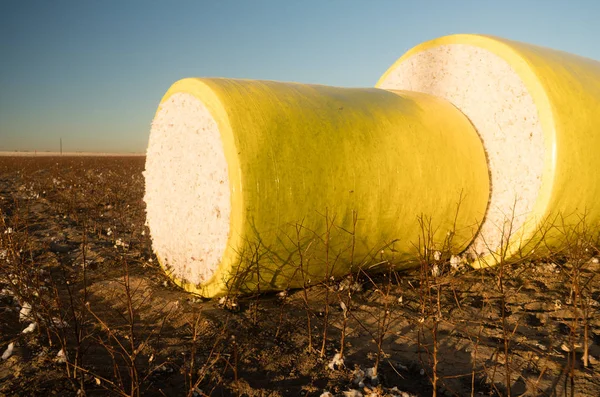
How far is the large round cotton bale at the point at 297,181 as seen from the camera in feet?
9.45

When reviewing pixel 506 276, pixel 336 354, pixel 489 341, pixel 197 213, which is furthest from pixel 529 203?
pixel 197 213

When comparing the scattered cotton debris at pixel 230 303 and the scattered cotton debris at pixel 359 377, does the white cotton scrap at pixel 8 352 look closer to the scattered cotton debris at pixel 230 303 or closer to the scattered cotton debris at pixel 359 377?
the scattered cotton debris at pixel 230 303

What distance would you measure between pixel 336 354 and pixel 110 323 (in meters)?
1.67

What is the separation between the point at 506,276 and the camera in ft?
13.1

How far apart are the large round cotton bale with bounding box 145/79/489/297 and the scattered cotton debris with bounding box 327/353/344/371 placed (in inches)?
21.1

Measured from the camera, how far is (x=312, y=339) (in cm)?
276

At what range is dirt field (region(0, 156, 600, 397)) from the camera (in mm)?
2193

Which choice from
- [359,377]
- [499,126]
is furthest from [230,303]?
[499,126]

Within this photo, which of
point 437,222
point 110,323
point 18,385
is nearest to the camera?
point 18,385

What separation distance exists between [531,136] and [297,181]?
7.32ft

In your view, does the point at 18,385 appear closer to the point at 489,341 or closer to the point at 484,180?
the point at 489,341

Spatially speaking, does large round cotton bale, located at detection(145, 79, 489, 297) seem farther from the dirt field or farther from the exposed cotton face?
the dirt field

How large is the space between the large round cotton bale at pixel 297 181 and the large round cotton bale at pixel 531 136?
0.79 ft

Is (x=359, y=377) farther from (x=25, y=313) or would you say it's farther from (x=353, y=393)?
(x=25, y=313)
